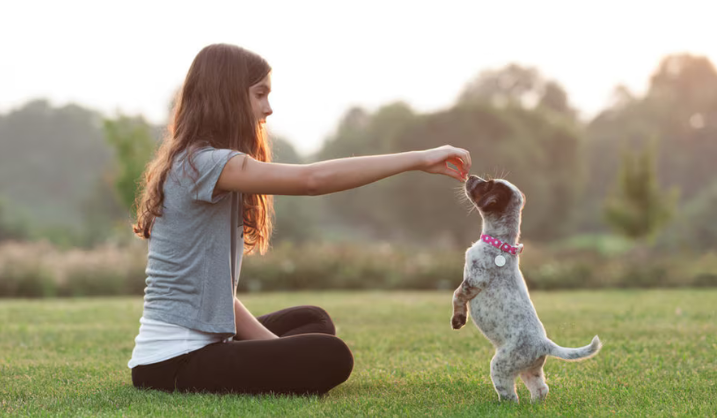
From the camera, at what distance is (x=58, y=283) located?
491 inches

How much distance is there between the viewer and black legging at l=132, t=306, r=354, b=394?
3178 millimetres

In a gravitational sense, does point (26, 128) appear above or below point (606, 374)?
above

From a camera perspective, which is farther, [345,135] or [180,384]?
[345,135]

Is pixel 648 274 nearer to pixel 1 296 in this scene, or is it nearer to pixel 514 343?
pixel 514 343

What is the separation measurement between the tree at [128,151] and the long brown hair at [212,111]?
42.2 ft

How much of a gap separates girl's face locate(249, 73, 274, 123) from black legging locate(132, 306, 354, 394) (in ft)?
3.77

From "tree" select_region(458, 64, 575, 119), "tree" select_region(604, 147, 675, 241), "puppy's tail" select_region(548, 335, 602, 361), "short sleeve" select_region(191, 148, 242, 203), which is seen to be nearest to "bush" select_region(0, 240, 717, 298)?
"tree" select_region(604, 147, 675, 241)

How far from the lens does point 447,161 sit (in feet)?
9.61

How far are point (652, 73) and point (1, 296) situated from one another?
36.6 meters

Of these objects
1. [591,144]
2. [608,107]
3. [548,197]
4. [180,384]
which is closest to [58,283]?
[180,384]

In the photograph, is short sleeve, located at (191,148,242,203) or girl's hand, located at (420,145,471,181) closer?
girl's hand, located at (420,145,471,181)

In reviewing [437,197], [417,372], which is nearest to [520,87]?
[437,197]

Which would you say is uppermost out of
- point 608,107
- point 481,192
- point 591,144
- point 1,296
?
point 608,107

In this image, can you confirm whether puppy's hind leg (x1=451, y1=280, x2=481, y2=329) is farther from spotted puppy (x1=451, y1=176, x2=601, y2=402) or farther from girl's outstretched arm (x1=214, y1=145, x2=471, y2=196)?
girl's outstretched arm (x1=214, y1=145, x2=471, y2=196)
